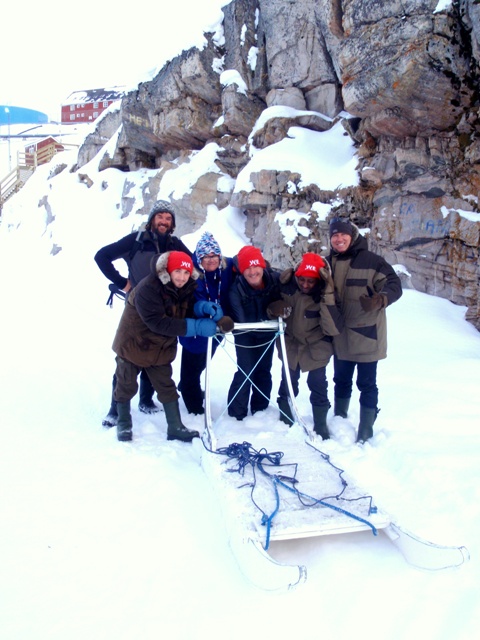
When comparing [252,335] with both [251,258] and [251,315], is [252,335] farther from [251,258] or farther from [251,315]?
[251,258]

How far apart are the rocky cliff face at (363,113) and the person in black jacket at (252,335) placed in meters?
3.95

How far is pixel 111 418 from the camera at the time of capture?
172 inches

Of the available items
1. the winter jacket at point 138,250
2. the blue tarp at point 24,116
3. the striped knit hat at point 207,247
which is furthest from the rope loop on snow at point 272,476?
the blue tarp at point 24,116

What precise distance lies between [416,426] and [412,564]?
184cm

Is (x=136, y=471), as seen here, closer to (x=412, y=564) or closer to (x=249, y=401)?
(x=249, y=401)

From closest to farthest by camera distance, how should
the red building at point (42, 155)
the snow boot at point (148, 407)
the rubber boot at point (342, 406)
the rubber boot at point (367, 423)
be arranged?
the rubber boot at point (367, 423) → the rubber boot at point (342, 406) → the snow boot at point (148, 407) → the red building at point (42, 155)

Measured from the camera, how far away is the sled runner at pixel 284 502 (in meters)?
2.24

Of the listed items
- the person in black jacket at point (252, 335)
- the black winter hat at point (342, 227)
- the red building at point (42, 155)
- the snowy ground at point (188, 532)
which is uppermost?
the red building at point (42, 155)

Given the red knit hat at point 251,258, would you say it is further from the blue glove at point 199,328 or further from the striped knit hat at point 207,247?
the blue glove at point 199,328

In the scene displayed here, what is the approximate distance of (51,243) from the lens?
16156 millimetres

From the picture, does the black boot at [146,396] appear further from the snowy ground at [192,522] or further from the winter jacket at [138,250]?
the winter jacket at [138,250]

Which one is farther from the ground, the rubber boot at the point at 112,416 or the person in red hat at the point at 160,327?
the person in red hat at the point at 160,327

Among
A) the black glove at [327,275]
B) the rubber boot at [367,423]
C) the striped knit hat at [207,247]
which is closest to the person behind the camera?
the black glove at [327,275]

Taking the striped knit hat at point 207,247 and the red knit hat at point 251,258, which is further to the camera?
the striped knit hat at point 207,247
